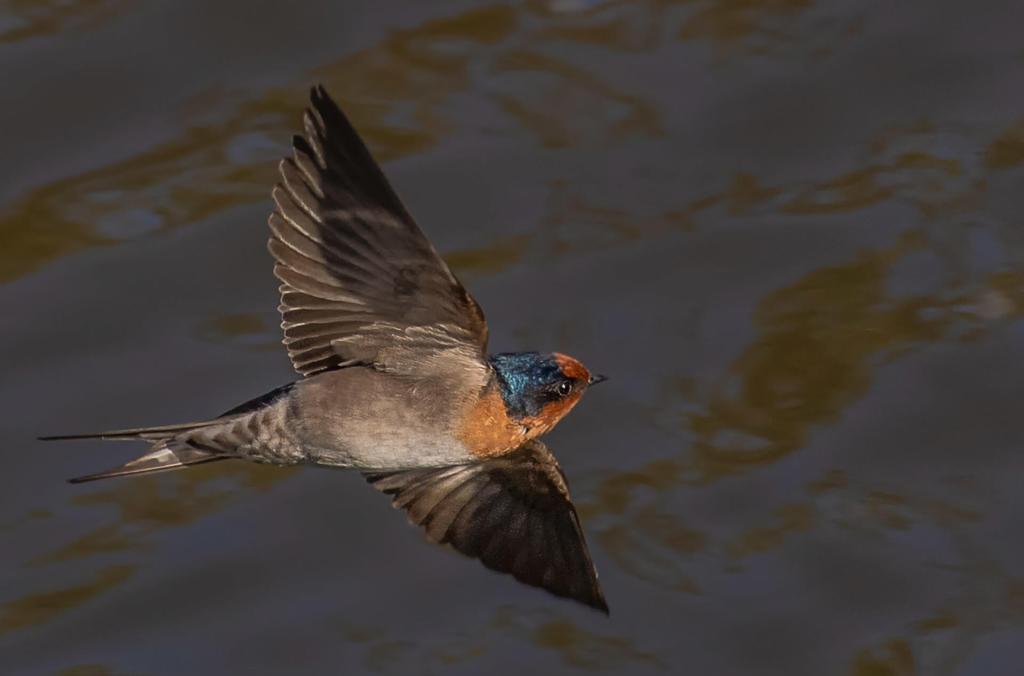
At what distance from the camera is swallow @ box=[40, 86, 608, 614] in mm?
5105

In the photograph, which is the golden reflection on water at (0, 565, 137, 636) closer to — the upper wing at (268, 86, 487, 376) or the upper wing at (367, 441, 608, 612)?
the upper wing at (367, 441, 608, 612)

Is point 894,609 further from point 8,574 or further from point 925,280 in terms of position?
point 8,574

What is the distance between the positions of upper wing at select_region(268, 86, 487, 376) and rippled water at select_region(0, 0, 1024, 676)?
1611 mm

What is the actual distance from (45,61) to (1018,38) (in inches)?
146

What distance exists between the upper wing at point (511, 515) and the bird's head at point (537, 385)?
0.19m

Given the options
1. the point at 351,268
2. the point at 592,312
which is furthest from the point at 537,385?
the point at 592,312

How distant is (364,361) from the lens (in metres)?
5.35

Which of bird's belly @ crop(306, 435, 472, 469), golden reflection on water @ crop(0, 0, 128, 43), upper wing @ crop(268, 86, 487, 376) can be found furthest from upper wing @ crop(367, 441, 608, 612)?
golden reflection on water @ crop(0, 0, 128, 43)

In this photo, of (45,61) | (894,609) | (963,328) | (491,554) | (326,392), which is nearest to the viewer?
(326,392)

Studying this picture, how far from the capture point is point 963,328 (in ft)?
24.1

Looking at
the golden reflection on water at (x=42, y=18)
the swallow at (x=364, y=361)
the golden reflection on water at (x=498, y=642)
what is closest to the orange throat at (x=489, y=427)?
the swallow at (x=364, y=361)

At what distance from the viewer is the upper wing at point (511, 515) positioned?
5676 millimetres

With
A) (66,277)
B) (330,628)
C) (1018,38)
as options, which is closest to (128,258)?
(66,277)

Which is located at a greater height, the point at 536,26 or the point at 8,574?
Result: the point at 536,26
